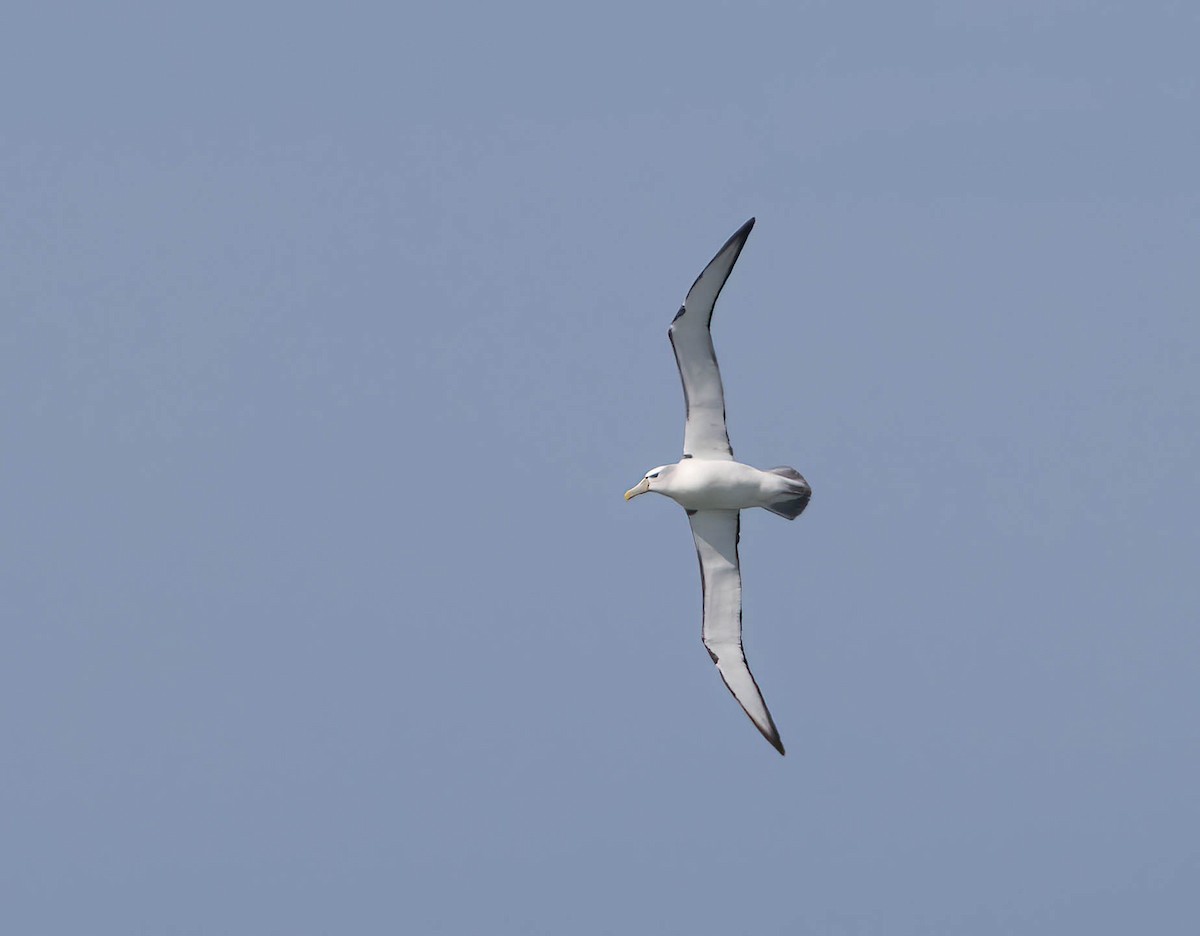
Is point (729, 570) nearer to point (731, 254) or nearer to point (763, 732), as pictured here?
point (763, 732)

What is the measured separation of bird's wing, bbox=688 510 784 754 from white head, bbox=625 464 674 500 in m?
0.98

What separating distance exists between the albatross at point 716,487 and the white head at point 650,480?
0.06ft

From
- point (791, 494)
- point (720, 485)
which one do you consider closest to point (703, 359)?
point (720, 485)

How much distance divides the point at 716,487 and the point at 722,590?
223cm

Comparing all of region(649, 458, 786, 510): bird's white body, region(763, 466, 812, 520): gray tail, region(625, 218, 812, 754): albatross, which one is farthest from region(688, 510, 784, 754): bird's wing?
region(763, 466, 812, 520): gray tail

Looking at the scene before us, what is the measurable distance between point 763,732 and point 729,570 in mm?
3005

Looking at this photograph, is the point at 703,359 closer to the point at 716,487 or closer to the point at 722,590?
the point at 716,487

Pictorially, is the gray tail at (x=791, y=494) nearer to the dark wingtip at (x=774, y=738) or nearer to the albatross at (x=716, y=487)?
the albatross at (x=716, y=487)

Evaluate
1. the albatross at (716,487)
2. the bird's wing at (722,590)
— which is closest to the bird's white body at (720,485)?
the albatross at (716,487)

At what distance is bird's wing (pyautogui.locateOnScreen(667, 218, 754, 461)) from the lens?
1548 inches

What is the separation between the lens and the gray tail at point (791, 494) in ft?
136

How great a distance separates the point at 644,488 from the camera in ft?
139

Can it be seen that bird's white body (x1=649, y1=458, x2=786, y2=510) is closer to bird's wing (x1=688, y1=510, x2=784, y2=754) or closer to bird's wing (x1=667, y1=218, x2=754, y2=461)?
bird's wing (x1=667, y1=218, x2=754, y2=461)

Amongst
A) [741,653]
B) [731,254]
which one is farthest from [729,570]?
[731,254]
